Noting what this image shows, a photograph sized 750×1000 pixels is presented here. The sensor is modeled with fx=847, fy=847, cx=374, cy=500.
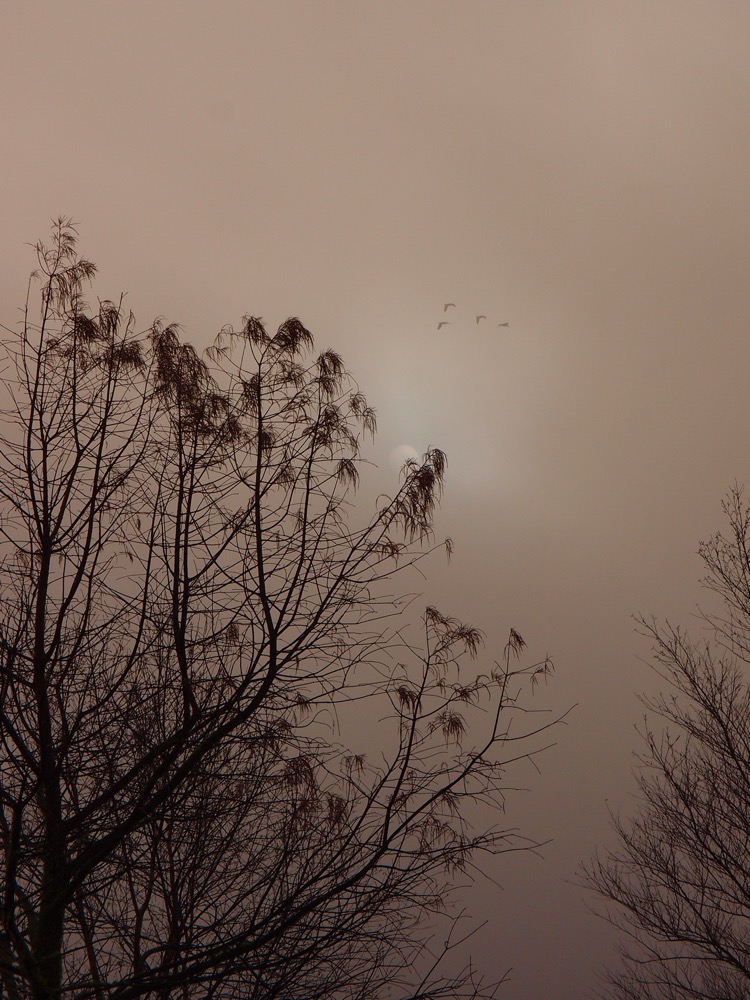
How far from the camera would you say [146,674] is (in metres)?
6.05

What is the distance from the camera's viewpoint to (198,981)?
153 inches

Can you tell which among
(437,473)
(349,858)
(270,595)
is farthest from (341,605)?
(349,858)

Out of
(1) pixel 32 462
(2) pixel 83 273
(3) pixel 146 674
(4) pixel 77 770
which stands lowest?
(4) pixel 77 770

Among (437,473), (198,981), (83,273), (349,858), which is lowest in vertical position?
(198,981)

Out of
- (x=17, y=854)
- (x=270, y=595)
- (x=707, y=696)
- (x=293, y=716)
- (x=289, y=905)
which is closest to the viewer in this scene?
(x=17, y=854)

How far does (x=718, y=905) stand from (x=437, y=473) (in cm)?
791

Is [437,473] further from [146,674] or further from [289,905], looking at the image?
[146,674]

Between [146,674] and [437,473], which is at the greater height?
[146,674]

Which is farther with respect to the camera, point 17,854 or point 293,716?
point 293,716

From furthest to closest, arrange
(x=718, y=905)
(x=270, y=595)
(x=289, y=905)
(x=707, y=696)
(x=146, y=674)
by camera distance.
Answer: (x=707, y=696)
(x=718, y=905)
(x=146, y=674)
(x=270, y=595)
(x=289, y=905)

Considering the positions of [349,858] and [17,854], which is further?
[349,858]

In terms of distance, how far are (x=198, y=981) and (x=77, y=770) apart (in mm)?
1154

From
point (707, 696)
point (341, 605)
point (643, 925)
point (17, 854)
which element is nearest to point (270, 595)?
point (341, 605)

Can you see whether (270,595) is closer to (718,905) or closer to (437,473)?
(437,473)
